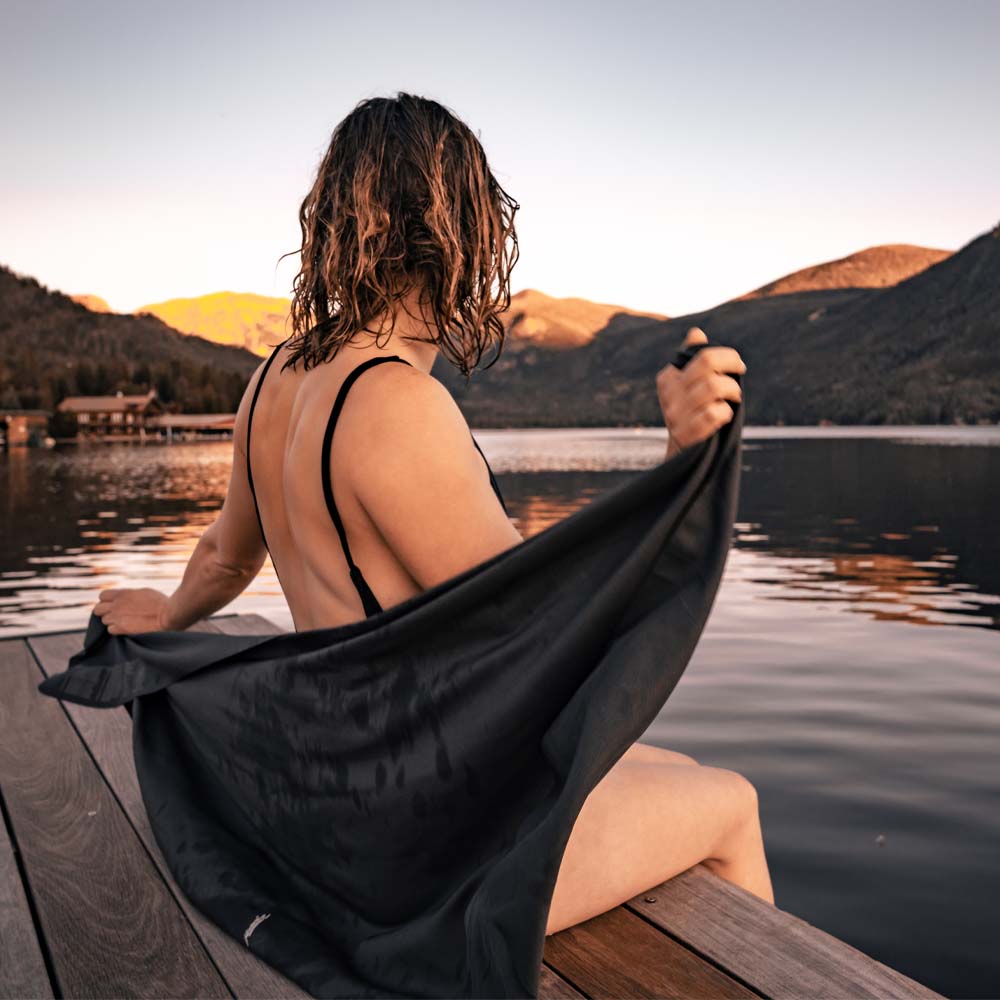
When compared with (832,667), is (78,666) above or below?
above

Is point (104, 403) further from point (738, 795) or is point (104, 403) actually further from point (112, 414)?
point (738, 795)

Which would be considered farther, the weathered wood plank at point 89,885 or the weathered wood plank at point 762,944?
the weathered wood plank at point 89,885

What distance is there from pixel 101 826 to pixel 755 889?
1688 mm

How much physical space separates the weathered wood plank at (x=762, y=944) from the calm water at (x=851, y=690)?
2216 millimetres

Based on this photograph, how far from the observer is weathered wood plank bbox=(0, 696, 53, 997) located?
6.18ft

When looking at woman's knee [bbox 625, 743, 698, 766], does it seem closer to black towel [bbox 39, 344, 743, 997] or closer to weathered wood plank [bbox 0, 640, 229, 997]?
black towel [bbox 39, 344, 743, 997]

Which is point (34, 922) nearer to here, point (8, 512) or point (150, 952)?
point (150, 952)

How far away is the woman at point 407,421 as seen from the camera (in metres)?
1.72

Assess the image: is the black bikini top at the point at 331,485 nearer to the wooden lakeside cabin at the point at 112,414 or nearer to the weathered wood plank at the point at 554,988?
the weathered wood plank at the point at 554,988

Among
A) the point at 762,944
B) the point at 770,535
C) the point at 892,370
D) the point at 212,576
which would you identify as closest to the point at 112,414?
the point at 892,370

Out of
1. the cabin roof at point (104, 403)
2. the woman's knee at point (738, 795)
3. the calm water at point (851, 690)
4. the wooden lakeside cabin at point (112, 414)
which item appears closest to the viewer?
the woman's knee at point (738, 795)

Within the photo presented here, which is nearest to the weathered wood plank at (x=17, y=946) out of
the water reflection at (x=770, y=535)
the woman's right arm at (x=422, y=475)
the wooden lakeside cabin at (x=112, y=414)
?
the woman's right arm at (x=422, y=475)

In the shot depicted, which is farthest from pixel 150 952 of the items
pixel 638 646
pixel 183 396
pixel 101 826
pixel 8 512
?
pixel 183 396

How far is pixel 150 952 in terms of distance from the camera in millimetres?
2021
